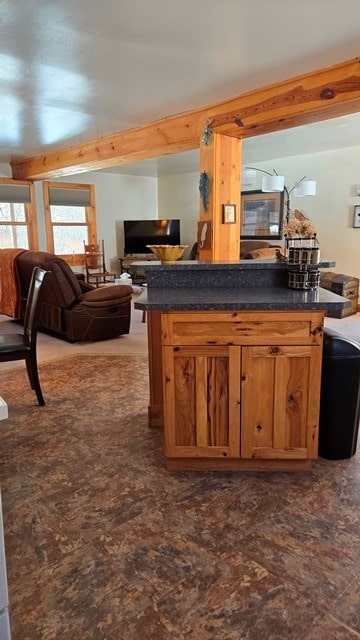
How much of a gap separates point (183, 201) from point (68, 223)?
8.47ft

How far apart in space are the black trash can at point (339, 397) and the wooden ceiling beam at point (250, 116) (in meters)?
1.65

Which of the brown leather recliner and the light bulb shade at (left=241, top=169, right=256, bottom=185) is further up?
the light bulb shade at (left=241, top=169, right=256, bottom=185)

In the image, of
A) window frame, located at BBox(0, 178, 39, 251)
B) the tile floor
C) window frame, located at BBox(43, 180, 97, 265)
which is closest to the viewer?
the tile floor

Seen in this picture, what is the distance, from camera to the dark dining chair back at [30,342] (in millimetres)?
3055

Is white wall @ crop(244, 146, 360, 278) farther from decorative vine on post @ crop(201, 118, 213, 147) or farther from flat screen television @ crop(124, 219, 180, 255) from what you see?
decorative vine on post @ crop(201, 118, 213, 147)

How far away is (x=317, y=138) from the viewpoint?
588 centimetres

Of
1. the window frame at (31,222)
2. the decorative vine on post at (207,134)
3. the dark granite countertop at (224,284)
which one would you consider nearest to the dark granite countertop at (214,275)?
the dark granite countertop at (224,284)

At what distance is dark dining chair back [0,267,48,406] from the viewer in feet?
10.0

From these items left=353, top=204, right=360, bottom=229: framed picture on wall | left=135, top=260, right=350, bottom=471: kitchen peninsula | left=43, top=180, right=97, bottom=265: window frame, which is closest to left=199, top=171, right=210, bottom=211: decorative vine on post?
left=135, top=260, right=350, bottom=471: kitchen peninsula

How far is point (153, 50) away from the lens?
269 centimetres

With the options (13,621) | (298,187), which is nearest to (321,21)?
(13,621)

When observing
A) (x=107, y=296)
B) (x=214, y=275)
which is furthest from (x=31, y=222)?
(x=214, y=275)

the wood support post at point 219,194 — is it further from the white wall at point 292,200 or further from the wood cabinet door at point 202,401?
the white wall at point 292,200

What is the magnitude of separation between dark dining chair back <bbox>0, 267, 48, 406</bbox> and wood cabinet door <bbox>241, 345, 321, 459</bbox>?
1.65 metres
